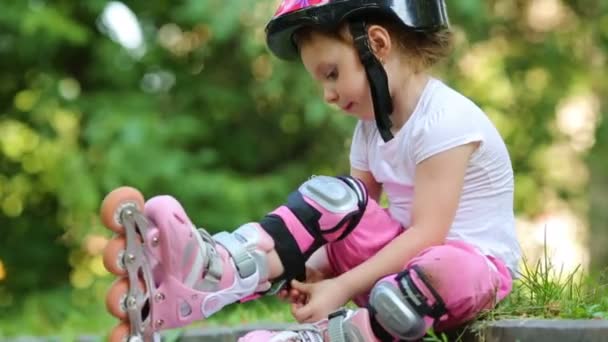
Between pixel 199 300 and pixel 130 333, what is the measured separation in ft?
0.53

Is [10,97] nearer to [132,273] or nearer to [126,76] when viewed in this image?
[126,76]

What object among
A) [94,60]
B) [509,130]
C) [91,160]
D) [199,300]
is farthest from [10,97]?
[199,300]

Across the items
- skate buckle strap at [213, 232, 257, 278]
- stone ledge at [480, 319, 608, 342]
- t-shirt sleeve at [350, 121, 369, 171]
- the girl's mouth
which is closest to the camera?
stone ledge at [480, 319, 608, 342]

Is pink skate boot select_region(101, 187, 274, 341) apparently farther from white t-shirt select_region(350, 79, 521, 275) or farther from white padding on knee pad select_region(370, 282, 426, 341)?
white t-shirt select_region(350, 79, 521, 275)

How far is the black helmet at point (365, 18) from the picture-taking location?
2172mm

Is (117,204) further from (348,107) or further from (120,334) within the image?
(348,107)

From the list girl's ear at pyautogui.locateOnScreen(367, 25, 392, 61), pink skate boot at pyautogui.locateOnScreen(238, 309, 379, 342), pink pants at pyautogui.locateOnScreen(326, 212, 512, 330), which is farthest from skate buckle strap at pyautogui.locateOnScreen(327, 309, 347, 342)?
girl's ear at pyautogui.locateOnScreen(367, 25, 392, 61)

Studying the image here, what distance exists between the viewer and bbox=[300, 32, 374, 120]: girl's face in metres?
2.22

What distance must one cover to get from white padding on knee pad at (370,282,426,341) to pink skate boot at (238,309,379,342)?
0.03 m

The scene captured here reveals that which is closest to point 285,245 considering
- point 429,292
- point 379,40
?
point 429,292

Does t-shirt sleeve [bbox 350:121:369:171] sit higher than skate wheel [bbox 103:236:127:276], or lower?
higher

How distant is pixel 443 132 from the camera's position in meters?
2.13

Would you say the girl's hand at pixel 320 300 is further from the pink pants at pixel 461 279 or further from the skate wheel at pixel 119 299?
the skate wheel at pixel 119 299

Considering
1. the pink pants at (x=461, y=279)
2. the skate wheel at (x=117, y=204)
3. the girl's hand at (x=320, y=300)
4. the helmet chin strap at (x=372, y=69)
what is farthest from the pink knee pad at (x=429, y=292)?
the skate wheel at (x=117, y=204)
